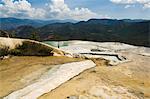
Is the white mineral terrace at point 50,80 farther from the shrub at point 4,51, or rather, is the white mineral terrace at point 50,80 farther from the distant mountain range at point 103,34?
the distant mountain range at point 103,34

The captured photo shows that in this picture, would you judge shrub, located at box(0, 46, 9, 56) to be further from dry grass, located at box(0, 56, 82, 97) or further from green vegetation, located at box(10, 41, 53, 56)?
dry grass, located at box(0, 56, 82, 97)

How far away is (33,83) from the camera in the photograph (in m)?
8.54

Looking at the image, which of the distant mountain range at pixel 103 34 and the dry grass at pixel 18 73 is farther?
the distant mountain range at pixel 103 34

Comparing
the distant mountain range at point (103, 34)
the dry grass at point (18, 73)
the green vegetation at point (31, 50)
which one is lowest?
the distant mountain range at point (103, 34)

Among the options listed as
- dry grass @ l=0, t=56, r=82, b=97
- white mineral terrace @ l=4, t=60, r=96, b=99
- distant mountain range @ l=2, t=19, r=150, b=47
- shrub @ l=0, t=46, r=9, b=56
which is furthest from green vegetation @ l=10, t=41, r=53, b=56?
distant mountain range @ l=2, t=19, r=150, b=47

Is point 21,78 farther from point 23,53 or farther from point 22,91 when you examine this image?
point 23,53

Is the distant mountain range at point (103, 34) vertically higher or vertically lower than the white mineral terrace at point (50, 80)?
lower

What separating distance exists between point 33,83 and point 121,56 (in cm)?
791

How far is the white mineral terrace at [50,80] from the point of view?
24.4 feet

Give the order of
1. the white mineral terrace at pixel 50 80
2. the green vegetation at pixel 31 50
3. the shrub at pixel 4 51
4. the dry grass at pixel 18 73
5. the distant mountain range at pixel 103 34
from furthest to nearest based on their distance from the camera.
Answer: the distant mountain range at pixel 103 34 → the green vegetation at pixel 31 50 → the shrub at pixel 4 51 → the dry grass at pixel 18 73 → the white mineral terrace at pixel 50 80

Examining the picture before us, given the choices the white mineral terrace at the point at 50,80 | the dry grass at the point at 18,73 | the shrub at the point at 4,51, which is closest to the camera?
the white mineral terrace at the point at 50,80


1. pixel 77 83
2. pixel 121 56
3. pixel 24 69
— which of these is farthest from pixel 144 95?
pixel 121 56

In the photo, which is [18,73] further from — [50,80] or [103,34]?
[103,34]

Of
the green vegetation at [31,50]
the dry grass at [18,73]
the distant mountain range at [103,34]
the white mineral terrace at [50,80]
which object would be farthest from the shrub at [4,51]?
the distant mountain range at [103,34]
